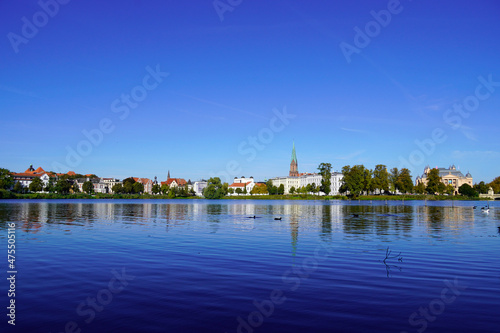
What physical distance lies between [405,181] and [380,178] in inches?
567

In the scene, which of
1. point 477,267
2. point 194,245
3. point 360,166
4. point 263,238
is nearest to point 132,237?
point 194,245

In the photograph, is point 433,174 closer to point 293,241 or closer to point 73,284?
point 293,241

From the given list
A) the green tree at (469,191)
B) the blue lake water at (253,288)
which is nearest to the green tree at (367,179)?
the green tree at (469,191)

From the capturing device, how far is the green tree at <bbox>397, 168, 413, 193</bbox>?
6821 inches

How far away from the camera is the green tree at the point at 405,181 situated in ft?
568

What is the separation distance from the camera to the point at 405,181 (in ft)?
574

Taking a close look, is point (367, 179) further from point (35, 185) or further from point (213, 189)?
point (35, 185)

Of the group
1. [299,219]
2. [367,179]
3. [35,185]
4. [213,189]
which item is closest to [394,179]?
[367,179]

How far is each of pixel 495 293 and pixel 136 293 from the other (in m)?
12.0

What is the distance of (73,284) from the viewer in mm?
13953

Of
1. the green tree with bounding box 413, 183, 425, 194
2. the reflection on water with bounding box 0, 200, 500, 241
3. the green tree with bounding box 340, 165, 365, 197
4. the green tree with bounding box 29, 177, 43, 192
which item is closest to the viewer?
the reflection on water with bounding box 0, 200, 500, 241

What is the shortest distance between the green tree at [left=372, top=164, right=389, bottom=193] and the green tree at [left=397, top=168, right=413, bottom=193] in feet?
26.5

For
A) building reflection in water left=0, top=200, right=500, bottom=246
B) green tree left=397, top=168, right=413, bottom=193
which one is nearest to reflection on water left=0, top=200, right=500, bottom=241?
building reflection in water left=0, top=200, right=500, bottom=246

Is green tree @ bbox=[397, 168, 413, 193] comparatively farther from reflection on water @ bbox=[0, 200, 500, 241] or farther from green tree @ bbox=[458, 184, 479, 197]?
reflection on water @ bbox=[0, 200, 500, 241]
